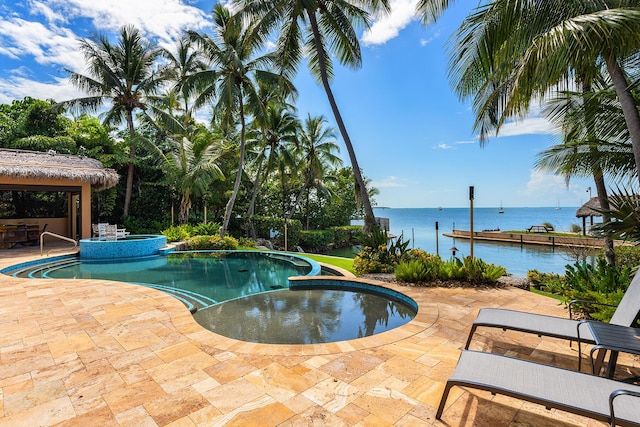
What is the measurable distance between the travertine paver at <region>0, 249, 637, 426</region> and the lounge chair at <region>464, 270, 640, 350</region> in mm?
426

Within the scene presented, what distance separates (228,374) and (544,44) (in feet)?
16.8

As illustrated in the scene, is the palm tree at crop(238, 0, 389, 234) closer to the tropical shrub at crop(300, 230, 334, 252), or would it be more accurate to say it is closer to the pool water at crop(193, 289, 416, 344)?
the pool water at crop(193, 289, 416, 344)

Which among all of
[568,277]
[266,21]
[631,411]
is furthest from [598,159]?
[266,21]

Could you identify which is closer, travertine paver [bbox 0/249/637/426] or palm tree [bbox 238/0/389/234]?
travertine paver [bbox 0/249/637/426]

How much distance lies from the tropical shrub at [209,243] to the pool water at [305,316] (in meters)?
6.92

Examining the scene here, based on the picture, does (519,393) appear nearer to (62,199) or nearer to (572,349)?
(572,349)

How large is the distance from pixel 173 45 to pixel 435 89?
15370 millimetres

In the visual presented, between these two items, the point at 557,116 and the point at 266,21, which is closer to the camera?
the point at 557,116

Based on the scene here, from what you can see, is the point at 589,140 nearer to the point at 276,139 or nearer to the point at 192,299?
the point at 192,299

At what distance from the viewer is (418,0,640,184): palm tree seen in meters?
3.70

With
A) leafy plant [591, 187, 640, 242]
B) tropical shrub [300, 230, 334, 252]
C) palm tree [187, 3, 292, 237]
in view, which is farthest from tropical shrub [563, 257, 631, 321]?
tropical shrub [300, 230, 334, 252]

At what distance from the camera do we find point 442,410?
2.16 m

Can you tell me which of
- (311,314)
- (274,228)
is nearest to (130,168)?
(274,228)

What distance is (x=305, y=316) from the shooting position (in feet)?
16.9
